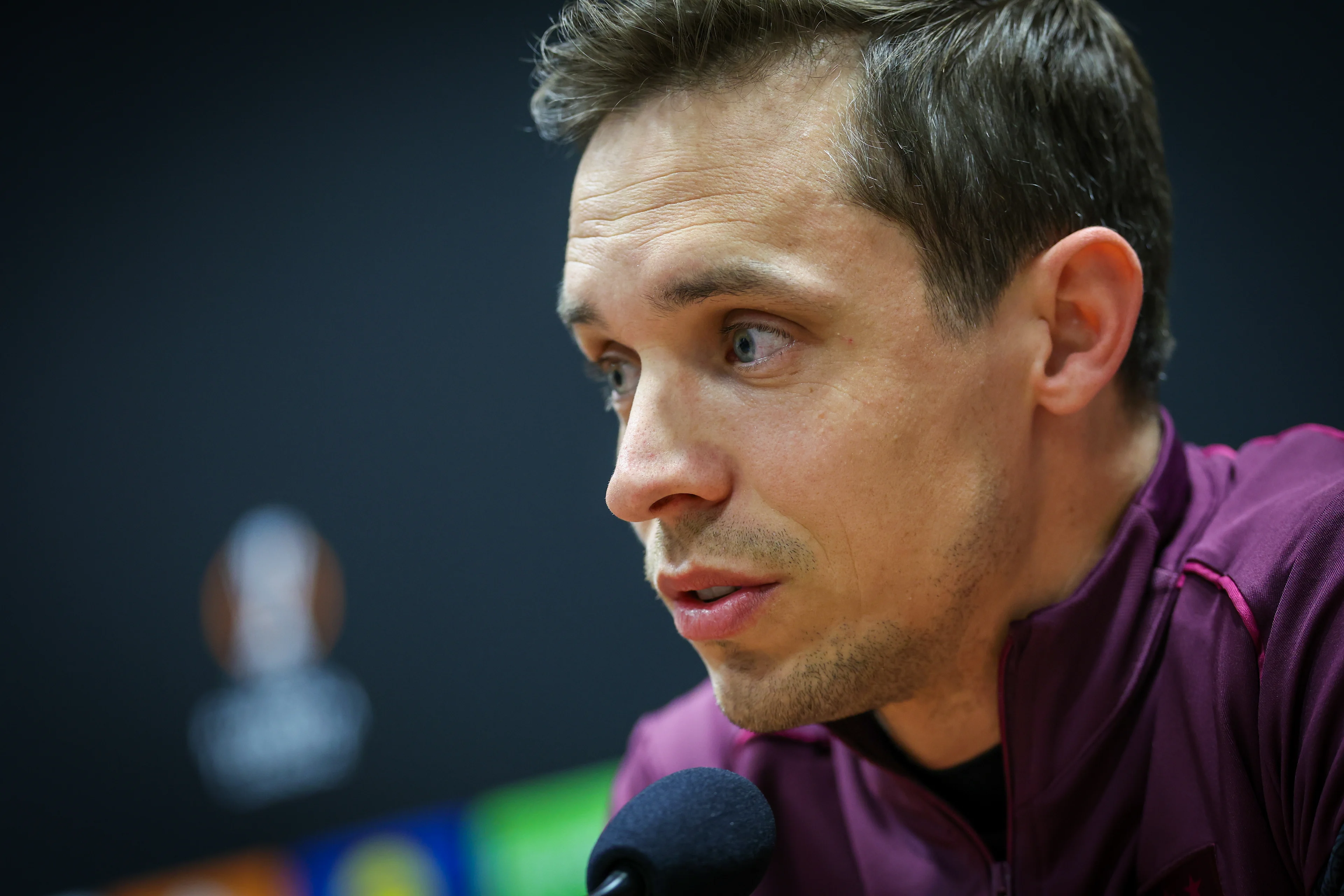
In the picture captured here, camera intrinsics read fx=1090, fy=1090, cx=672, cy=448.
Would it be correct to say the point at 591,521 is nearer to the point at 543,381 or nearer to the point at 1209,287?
the point at 543,381

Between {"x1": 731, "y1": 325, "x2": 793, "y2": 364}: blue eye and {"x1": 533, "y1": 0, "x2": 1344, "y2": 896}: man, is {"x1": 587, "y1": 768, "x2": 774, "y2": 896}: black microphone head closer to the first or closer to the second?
{"x1": 533, "y1": 0, "x2": 1344, "y2": 896}: man

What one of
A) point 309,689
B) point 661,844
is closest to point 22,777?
point 309,689

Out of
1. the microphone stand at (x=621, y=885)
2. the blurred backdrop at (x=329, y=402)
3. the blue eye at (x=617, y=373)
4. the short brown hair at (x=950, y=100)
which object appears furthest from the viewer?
the blurred backdrop at (x=329, y=402)

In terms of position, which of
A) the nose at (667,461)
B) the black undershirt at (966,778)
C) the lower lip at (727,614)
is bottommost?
the black undershirt at (966,778)

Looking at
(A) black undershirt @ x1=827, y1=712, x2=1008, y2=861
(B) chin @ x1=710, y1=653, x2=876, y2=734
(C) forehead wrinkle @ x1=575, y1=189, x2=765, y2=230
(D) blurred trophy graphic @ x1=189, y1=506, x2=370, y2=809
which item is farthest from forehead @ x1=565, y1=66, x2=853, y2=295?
(D) blurred trophy graphic @ x1=189, y1=506, x2=370, y2=809

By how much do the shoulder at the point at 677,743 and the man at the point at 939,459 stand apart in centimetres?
20

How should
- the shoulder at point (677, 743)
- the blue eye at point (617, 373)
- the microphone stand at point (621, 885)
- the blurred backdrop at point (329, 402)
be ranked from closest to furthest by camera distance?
the microphone stand at point (621, 885) → the blue eye at point (617, 373) → the shoulder at point (677, 743) → the blurred backdrop at point (329, 402)

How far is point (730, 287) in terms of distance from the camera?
0.92 m

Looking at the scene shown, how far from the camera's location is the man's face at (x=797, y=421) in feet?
3.01

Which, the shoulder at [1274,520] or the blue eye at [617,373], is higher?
the blue eye at [617,373]

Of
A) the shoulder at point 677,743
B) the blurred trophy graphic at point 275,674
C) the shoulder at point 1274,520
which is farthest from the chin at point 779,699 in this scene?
the blurred trophy graphic at point 275,674

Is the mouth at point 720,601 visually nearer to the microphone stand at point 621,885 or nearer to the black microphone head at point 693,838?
the black microphone head at point 693,838

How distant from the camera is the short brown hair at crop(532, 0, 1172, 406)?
95cm

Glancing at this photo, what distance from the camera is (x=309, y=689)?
2207 mm
